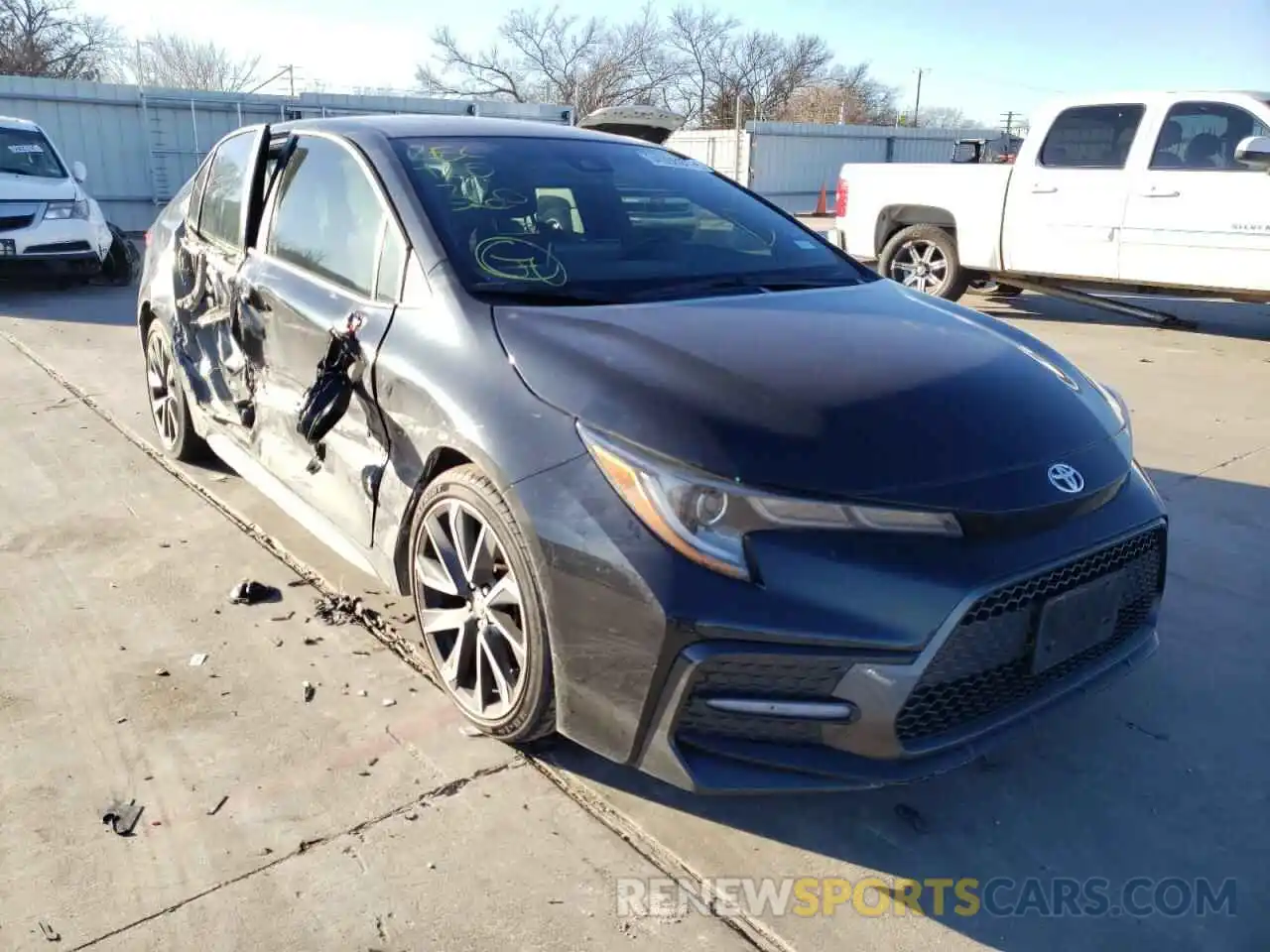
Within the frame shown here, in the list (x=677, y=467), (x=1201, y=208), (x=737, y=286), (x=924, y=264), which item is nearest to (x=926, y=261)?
(x=924, y=264)

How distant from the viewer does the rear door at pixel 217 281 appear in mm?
3924

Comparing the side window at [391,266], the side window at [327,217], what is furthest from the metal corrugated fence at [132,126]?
the side window at [391,266]

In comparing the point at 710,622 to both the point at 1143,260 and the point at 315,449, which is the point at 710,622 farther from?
the point at 1143,260

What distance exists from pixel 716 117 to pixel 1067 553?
5061cm

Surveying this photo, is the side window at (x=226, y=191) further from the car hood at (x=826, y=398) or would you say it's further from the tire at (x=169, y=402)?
the car hood at (x=826, y=398)

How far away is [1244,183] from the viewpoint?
7668 mm

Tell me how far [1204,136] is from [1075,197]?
3.32 feet

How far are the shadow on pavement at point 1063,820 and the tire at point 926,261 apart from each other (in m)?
6.96

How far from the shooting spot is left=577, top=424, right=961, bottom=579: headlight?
7.00 ft

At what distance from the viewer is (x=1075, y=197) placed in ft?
28.0

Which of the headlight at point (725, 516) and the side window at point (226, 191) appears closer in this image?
the headlight at point (725, 516)

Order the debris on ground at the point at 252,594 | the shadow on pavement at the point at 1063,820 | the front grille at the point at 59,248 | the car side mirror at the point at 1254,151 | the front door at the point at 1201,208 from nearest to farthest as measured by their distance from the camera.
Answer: the shadow on pavement at the point at 1063,820
the debris on ground at the point at 252,594
the car side mirror at the point at 1254,151
the front door at the point at 1201,208
the front grille at the point at 59,248

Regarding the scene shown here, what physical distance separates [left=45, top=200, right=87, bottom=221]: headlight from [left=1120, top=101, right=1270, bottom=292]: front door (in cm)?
1016

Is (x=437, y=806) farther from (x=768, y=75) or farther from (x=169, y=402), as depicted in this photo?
(x=768, y=75)
